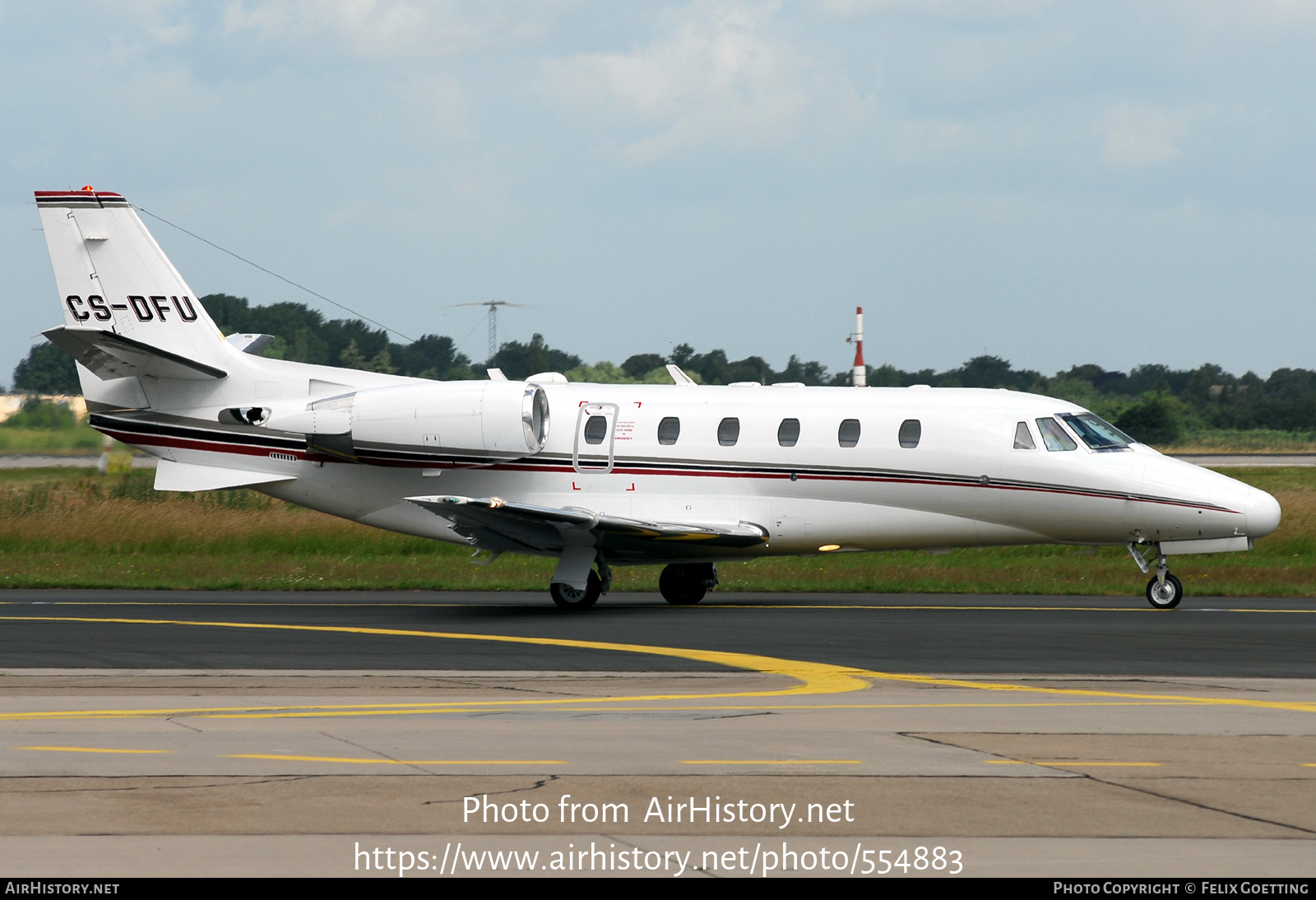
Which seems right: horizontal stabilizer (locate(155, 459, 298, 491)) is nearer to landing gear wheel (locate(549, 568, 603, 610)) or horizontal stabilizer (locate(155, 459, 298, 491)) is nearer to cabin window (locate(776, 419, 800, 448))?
landing gear wheel (locate(549, 568, 603, 610))

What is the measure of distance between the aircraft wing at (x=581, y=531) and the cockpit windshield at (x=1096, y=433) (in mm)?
4944

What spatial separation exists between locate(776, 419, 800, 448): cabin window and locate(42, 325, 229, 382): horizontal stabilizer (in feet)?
30.4

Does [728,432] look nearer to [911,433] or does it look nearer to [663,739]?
[911,433]

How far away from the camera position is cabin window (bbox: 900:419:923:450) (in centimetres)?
2238

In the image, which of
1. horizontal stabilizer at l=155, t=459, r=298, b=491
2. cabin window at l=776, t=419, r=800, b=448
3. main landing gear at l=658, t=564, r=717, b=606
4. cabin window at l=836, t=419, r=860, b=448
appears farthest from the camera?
main landing gear at l=658, t=564, r=717, b=606

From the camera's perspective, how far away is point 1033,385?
2491 inches

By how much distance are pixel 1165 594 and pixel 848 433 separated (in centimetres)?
520

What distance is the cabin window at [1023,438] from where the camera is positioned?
22.1 meters

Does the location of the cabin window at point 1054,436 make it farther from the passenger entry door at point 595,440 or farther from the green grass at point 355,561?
the passenger entry door at point 595,440

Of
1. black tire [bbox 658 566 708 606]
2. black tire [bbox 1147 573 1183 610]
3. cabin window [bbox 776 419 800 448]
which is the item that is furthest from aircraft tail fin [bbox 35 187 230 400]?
black tire [bbox 1147 573 1183 610]

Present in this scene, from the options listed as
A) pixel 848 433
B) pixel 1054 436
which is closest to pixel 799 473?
pixel 848 433
